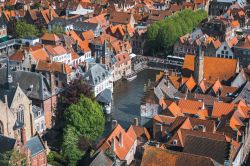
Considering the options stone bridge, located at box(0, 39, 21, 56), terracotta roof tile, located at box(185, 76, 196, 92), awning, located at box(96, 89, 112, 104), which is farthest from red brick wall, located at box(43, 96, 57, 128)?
stone bridge, located at box(0, 39, 21, 56)

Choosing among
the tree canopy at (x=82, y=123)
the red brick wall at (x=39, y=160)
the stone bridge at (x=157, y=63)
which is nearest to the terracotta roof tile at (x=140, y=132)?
the tree canopy at (x=82, y=123)

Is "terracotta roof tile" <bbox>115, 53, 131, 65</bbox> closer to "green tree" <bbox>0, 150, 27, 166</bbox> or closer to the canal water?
the canal water

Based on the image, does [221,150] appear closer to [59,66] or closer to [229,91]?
[229,91]

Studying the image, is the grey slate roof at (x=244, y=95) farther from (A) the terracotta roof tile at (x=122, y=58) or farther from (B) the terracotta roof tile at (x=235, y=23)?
(B) the terracotta roof tile at (x=235, y=23)

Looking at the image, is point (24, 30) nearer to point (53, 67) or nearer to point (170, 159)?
point (53, 67)

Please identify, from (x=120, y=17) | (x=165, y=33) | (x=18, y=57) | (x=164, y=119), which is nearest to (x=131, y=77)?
(x=165, y=33)

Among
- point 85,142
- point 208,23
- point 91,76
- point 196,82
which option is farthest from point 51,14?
point 85,142
